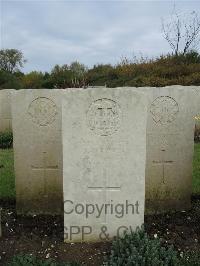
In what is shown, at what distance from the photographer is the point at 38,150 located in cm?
601

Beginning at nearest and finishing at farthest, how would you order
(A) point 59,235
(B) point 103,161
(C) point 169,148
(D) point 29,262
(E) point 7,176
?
1. (D) point 29,262
2. (B) point 103,161
3. (A) point 59,235
4. (C) point 169,148
5. (E) point 7,176

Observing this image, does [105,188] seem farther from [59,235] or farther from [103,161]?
[59,235]

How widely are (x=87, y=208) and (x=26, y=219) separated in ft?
4.26

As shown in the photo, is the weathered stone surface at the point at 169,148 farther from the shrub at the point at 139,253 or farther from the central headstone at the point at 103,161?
the shrub at the point at 139,253

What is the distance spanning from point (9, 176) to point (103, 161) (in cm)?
358

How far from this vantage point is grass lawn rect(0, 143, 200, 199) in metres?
6.93

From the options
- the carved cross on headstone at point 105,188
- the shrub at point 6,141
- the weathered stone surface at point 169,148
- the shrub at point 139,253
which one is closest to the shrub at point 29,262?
the shrub at point 139,253

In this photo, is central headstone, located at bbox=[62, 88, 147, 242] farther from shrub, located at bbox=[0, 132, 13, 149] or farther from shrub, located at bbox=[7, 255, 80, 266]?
Answer: shrub, located at bbox=[0, 132, 13, 149]

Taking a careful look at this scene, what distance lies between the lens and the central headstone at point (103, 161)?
4688 millimetres

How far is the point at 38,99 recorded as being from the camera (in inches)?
232

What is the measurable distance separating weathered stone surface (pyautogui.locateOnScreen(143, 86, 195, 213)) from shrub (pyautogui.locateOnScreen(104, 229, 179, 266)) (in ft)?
5.35

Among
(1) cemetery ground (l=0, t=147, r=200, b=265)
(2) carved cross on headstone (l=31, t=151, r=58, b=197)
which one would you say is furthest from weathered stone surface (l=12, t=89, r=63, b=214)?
(1) cemetery ground (l=0, t=147, r=200, b=265)

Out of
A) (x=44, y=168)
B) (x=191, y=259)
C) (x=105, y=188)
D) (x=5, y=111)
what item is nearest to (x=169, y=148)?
(x=105, y=188)

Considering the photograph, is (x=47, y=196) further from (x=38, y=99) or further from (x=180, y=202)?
(x=180, y=202)
